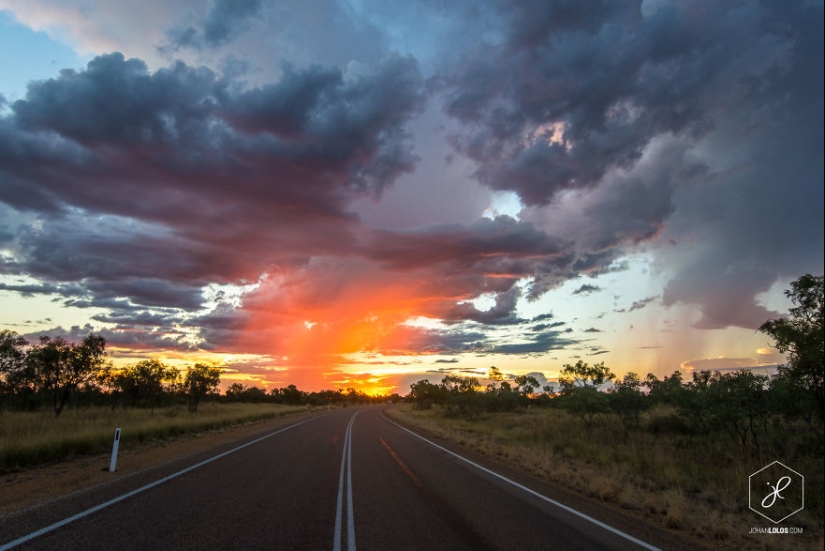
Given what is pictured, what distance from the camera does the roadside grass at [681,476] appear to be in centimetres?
824

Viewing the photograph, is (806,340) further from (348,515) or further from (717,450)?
(348,515)

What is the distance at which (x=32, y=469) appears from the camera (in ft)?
40.0

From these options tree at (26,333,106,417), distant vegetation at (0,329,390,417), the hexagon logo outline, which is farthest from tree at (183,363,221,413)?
the hexagon logo outline

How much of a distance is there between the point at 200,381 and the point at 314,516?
56.2 m

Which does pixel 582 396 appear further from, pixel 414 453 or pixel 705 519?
pixel 705 519

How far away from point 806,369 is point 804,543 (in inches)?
305

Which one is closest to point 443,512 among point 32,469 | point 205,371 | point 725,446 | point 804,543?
point 804,543

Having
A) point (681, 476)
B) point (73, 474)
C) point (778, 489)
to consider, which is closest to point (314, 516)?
point (73, 474)

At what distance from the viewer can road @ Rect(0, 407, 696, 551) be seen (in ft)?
20.3

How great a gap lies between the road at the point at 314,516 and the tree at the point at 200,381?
49145mm

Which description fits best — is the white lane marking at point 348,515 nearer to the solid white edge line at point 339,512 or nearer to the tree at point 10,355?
the solid white edge line at point 339,512

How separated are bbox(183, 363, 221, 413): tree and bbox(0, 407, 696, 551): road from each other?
49145 mm

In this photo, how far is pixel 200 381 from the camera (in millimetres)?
56562

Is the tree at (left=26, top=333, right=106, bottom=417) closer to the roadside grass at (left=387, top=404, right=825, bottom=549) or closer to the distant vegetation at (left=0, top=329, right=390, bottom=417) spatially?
the distant vegetation at (left=0, top=329, right=390, bottom=417)
